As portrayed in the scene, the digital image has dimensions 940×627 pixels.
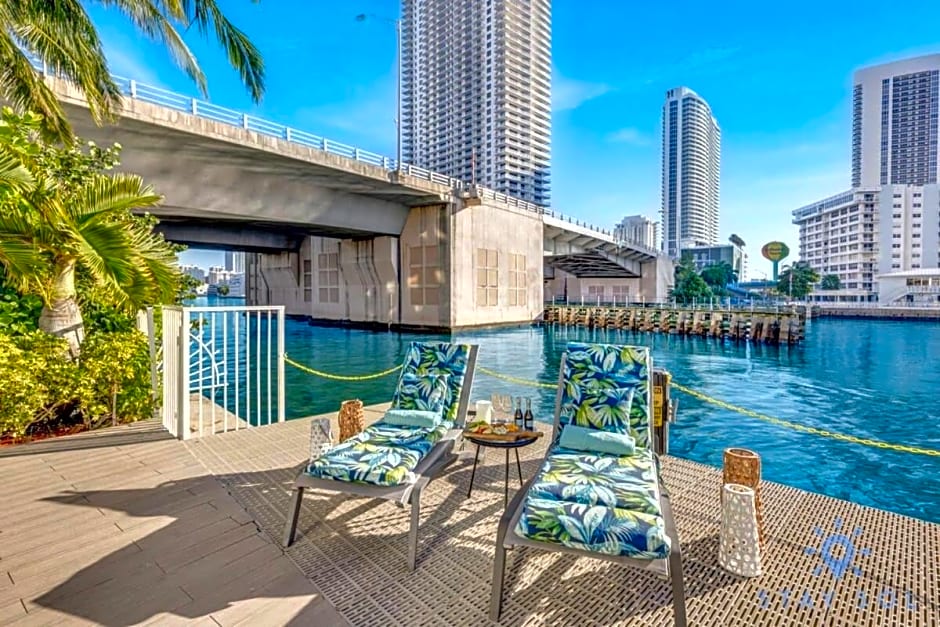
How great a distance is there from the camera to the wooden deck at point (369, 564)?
2475 millimetres

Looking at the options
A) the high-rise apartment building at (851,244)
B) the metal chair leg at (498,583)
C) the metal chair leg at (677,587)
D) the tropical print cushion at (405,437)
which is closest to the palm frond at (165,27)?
the tropical print cushion at (405,437)

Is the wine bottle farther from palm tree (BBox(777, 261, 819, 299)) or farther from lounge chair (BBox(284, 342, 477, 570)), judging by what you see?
palm tree (BBox(777, 261, 819, 299))

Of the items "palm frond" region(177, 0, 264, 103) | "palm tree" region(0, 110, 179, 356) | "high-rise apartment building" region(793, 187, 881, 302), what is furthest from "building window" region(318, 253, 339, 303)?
"high-rise apartment building" region(793, 187, 881, 302)

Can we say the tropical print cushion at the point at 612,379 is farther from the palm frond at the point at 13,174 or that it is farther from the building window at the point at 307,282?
the building window at the point at 307,282

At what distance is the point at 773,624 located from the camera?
7.85ft

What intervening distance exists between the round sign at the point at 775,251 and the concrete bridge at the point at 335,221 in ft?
76.4

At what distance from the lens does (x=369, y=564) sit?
2.95m

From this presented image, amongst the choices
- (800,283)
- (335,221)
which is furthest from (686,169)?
(335,221)

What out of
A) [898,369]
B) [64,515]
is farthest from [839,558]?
[898,369]

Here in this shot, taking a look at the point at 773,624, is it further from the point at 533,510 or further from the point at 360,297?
the point at 360,297

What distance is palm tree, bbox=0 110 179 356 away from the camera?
4.45 metres

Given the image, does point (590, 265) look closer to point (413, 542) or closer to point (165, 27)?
point (165, 27)

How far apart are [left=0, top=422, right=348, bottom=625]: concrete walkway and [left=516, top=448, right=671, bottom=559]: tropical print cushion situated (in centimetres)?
115

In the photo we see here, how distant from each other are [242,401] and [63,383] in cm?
740
